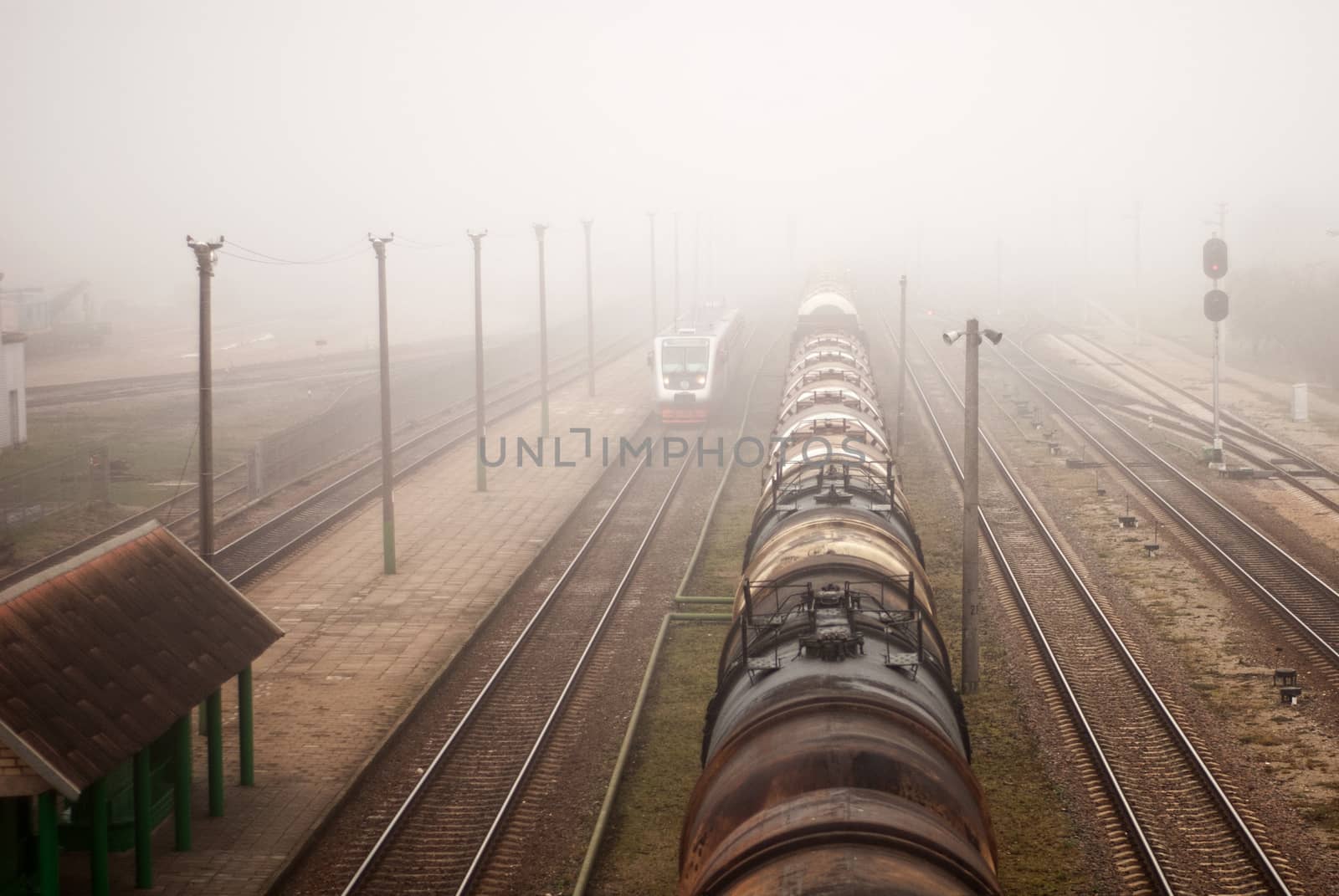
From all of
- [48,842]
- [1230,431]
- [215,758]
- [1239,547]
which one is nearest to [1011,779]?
[215,758]

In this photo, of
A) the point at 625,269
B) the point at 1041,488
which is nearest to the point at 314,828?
the point at 1041,488

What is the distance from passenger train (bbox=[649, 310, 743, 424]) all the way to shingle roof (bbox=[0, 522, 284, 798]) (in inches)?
1221

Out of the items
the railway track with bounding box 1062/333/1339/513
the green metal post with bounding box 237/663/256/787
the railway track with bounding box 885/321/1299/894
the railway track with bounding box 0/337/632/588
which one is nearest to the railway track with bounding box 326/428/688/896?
the green metal post with bounding box 237/663/256/787

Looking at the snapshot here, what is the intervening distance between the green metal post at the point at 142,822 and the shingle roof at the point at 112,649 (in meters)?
0.75

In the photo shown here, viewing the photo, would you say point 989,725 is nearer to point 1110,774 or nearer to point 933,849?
point 1110,774

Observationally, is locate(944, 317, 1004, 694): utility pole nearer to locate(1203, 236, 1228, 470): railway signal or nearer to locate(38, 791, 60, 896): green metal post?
locate(38, 791, 60, 896): green metal post

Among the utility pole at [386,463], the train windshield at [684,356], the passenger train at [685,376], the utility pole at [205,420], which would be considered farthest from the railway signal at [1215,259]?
the utility pole at [205,420]

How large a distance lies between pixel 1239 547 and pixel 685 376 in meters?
23.0

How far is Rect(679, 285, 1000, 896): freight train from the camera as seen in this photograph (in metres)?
9.02

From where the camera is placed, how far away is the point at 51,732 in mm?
12359

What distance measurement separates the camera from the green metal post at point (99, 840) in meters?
13.2

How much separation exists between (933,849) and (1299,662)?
14869 mm

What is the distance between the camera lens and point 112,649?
1402cm

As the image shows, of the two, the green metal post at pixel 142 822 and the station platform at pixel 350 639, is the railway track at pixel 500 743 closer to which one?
the station platform at pixel 350 639
